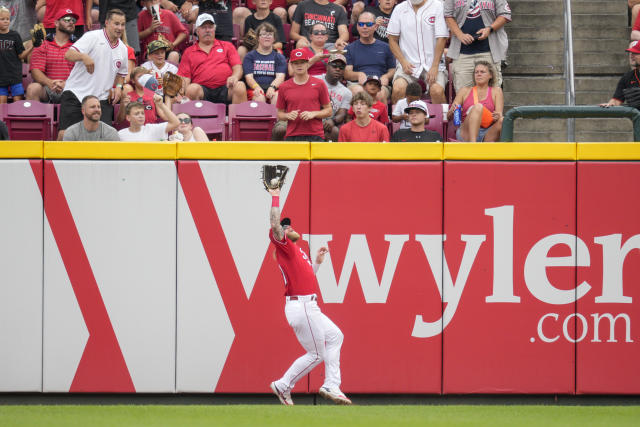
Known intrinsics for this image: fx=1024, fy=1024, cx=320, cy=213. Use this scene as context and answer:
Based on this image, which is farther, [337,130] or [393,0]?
[393,0]

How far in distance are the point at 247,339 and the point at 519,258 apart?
112 inches

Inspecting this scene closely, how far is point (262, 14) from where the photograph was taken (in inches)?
589

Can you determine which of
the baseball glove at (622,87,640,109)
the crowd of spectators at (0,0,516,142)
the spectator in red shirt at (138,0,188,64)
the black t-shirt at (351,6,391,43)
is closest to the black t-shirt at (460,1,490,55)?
the crowd of spectators at (0,0,516,142)

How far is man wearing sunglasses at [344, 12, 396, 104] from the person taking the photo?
13.9 meters

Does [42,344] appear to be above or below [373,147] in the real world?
below

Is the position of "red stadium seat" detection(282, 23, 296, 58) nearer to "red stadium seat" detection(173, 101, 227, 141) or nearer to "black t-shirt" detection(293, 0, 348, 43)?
"black t-shirt" detection(293, 0, 348, 43)

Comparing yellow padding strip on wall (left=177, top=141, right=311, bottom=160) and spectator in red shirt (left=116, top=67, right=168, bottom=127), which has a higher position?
spectator in red shirt (left=116, top=67, right=168, bottom=127)

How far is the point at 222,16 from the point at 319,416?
8.22m

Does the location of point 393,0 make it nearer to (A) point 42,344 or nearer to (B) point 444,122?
(B) point 444,122

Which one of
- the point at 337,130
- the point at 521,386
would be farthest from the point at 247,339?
the point at 337,130

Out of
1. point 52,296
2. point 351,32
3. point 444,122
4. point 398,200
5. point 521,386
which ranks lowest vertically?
point 521,386

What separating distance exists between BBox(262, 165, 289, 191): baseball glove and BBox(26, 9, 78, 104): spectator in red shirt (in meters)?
4.96

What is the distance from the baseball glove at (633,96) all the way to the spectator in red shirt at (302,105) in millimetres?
3502

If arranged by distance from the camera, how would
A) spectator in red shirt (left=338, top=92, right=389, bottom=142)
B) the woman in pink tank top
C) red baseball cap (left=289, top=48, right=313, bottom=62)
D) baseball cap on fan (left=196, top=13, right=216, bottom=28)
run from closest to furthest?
spectator in red shirt (left=338, top=92, right=389, bottom=142), the woman in pink tank top, red baseball cap (left=289, top=48, right=313, bottom=62), baseball cap on fan (left=196, top=13, right=216, bottom=28)
